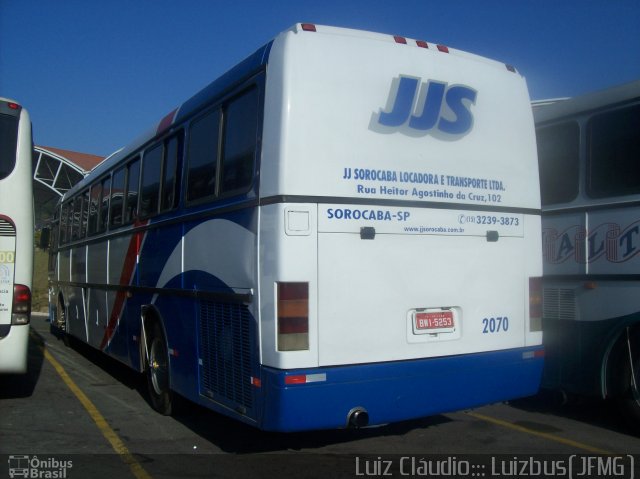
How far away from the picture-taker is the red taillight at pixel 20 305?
7480 millimetres

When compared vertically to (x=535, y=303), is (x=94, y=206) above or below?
above

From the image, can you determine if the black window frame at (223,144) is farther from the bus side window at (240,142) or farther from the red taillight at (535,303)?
the red taillight at (535,303)

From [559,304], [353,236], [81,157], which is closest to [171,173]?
[353,236]

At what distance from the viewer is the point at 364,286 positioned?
199 inches

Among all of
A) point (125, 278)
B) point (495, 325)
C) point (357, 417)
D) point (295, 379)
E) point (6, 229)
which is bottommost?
point (357, 417)

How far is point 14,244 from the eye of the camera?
7.56 meters

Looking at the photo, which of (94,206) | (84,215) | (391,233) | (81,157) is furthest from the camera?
(81,157)

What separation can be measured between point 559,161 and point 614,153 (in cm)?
73

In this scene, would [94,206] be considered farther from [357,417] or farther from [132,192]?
[357,417]

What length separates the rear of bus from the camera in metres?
4.79

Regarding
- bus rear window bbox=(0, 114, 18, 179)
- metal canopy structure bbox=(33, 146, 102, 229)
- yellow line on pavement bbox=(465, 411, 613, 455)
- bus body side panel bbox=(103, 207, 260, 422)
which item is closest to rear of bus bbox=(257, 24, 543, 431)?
bus body side panel bbox=(103, 207, 260, 422)

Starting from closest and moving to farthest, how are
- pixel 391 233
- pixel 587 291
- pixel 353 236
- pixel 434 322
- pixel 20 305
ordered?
pixel 353 236 → pixel 391 233 → pixel 434 322 → pixel 587 291 → pixel 20 305

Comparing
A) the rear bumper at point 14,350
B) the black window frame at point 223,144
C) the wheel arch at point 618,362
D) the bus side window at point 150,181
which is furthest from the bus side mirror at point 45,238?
the wheel arch at point 618,362

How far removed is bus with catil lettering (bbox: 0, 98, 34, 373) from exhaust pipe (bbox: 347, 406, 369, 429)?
4.48 meters
